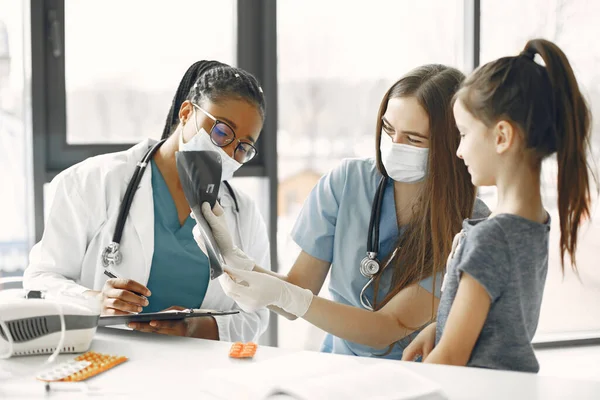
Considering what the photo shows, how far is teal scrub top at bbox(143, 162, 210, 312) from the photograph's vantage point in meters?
1.90

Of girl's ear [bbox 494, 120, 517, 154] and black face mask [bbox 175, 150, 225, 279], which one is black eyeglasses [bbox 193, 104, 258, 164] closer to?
black face mask [bbox 175, 150, 225, 279]

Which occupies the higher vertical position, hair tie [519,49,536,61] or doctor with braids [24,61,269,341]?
hair tie [519,49,536,61]

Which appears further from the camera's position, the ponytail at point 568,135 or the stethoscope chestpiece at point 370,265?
the stethoscope chestpiece at point 370,265

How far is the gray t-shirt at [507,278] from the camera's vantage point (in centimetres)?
119

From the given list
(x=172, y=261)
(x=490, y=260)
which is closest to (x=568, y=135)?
(x=490, y=260)

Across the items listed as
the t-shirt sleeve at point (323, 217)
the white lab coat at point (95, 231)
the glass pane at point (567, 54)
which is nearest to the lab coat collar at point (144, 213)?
the white lab coat at point (95, 231)

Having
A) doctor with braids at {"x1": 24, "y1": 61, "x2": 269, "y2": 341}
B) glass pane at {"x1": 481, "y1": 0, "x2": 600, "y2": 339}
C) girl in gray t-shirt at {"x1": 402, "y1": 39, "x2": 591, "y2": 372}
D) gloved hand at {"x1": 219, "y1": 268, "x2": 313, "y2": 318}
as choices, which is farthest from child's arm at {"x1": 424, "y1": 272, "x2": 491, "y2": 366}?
glass pane at {"x1": 481, "y1": 0, "x2": 600, "y2": 339}

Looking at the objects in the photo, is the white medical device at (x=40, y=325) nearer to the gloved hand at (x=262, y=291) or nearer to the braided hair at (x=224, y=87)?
the gloved hand at (x=262, y=291)

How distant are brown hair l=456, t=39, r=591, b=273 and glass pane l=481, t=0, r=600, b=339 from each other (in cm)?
199

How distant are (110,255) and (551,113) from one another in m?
1.16

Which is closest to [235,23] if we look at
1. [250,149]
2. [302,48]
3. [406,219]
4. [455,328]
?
[302,48]

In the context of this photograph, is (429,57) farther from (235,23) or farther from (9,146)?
(9,146)

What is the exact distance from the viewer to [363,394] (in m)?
1.08

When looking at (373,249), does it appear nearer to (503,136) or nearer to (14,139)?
(503,136)
